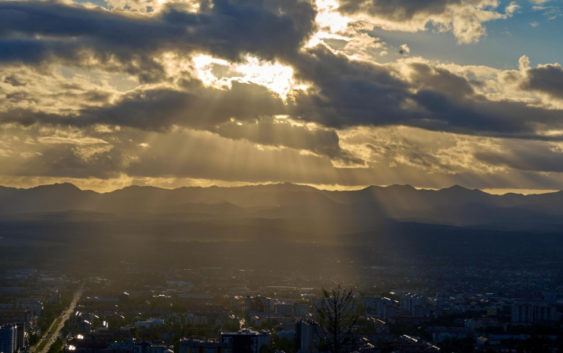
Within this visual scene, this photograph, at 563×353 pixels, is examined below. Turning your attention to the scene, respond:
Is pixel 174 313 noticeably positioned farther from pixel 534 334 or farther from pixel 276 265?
pixel 276 265

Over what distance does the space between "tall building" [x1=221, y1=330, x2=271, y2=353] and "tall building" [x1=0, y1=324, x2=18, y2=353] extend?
382 inches

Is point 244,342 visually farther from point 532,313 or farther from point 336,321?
point 336,321

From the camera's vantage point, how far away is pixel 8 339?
43.5m

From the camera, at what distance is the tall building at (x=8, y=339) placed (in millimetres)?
43094

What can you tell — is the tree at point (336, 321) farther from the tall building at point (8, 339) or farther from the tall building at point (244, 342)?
the tall building at point (8, 339)

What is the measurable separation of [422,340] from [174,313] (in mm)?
18161

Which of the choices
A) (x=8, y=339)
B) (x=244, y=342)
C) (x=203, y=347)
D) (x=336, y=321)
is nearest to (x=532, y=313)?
(x=244, y=342)

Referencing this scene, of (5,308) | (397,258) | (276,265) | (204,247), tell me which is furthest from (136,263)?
(5,308)

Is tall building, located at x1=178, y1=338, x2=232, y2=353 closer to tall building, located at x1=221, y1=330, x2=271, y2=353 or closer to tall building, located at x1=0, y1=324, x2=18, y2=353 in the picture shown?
tall building, located at x1=221, y1=330, x2=271, y2=353

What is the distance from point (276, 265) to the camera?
10912cm

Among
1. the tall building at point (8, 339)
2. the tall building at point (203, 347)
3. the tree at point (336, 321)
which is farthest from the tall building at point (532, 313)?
the tall building at point (8, 339)

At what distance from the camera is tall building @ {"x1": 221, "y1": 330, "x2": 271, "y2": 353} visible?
4097 centimetres

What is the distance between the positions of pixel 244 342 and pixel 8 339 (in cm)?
1097

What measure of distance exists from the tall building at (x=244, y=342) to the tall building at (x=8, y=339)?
9.69 metres
